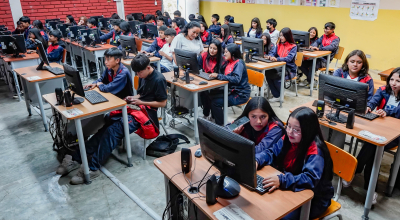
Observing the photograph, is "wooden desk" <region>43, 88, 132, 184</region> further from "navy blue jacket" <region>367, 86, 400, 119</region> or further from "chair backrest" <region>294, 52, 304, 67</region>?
"chair backrest" <region>294, 52, 304, 67</region>

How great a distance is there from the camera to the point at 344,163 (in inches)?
79.2

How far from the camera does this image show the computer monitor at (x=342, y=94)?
98.3 inches

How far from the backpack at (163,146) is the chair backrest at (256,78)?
49.6 inches

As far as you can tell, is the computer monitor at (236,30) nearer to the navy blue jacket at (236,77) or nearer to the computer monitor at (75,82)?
the navy blue jacket at (236,77)

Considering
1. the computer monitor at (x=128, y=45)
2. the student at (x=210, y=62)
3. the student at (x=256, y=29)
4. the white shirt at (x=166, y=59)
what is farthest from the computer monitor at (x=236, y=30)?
the student at (x=210, y=62)

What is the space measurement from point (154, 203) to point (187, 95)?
1481 mm

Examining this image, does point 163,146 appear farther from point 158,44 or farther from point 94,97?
point 158,44

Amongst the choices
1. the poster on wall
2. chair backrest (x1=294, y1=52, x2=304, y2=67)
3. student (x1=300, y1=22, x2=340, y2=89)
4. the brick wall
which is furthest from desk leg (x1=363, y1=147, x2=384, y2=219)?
the brick wall

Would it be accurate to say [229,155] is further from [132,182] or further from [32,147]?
[32,147]

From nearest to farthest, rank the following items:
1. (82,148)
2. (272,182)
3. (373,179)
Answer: (272,182) < (373,179) < (82,148)

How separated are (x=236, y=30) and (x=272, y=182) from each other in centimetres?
616

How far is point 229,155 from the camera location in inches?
63.7

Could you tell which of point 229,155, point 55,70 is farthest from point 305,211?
point 55,70

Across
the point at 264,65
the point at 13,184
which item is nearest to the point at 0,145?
the point at 13,184
